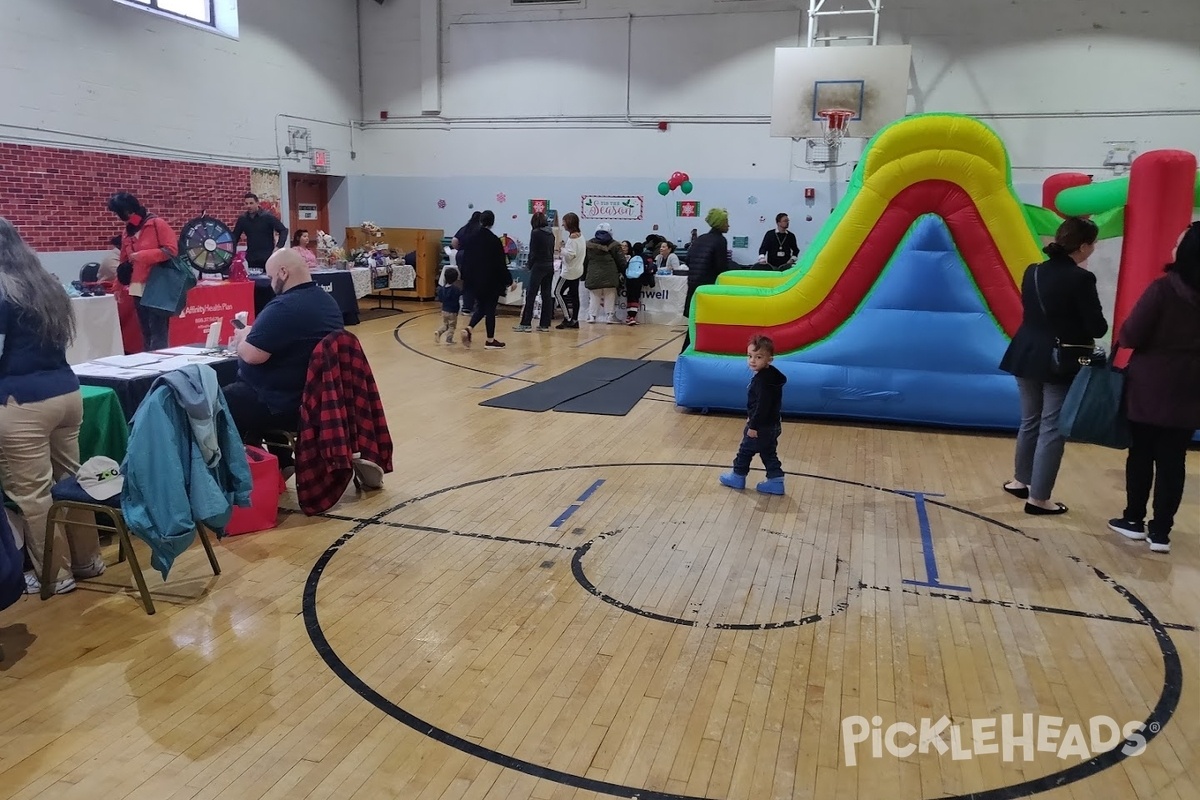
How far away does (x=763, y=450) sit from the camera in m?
4.80

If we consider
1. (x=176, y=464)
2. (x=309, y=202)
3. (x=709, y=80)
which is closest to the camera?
(x=176, y=464)

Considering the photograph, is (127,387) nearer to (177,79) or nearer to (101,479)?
(101,479)

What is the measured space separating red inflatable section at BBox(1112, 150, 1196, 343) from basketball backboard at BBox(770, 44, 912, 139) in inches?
209

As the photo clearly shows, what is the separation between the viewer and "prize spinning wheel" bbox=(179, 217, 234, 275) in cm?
786

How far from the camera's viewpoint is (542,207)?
44.0ft

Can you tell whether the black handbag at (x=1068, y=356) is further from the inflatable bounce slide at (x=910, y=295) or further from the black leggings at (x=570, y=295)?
the black leggings at (x=570, y=295)

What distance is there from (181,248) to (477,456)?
4.28 metres

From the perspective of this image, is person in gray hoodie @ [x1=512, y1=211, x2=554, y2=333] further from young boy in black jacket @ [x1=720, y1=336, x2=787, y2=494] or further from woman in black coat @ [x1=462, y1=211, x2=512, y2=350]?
young boy in black jacket @ [x1=720, y1=336, x2=787, y2=494]

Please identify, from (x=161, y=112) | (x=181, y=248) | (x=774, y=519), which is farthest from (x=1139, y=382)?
(x=161, y=112)

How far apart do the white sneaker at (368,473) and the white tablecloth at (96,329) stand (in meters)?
3.28

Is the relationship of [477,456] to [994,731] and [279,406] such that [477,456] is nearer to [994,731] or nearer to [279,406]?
[279,406]

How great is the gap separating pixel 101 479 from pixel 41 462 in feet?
0.70

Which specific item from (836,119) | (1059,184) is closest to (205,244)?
(836,119)

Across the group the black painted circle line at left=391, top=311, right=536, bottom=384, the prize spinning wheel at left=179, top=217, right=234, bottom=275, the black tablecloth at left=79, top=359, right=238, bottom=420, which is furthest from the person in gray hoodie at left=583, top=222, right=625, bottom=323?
the black tablecloth at left=79, top=359, right=238, bottom=420
